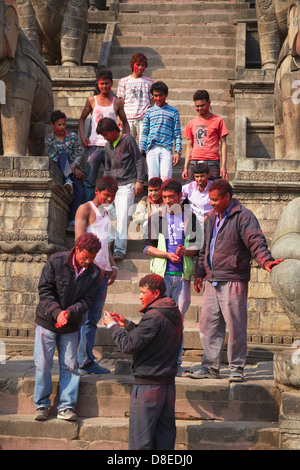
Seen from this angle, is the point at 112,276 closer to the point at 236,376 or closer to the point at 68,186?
the point at 236,376

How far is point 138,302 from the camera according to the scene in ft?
25.0

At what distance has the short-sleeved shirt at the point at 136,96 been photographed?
9789mm

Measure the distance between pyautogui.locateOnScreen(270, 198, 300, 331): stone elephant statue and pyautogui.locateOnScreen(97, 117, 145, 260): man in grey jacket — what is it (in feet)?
10.7

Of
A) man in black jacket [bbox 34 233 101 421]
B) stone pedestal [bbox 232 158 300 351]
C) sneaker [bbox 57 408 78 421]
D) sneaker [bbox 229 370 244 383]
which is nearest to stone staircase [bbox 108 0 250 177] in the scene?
stone pedestal [bbox 232 158 300 351]

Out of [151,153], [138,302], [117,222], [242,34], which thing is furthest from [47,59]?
[138,302]

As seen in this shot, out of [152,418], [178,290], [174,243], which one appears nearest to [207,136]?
[174,243]

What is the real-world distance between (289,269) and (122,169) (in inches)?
154

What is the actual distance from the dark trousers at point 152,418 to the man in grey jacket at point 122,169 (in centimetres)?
366

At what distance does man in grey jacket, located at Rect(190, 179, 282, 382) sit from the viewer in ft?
19.4

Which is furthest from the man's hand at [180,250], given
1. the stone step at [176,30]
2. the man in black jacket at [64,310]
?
the stone step at [176,30]

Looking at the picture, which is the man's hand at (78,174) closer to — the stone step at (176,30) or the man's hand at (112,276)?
the man's hand at (112,276)

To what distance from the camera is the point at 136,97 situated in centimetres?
982

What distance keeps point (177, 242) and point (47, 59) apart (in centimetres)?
765

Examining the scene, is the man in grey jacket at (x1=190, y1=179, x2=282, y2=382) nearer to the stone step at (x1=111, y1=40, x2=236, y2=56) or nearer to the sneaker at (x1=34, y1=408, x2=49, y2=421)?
the sneaker at (x1=34, y1=408, x2=49, y2=421)
